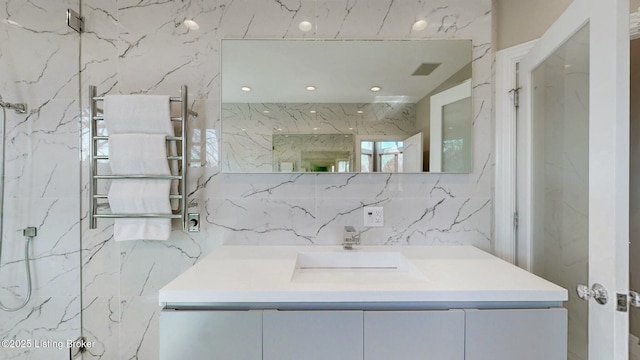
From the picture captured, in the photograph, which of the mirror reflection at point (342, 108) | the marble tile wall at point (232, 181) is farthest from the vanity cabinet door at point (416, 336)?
the mirror reflection at point (342, 108)

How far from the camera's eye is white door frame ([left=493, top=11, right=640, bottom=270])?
4.67ft

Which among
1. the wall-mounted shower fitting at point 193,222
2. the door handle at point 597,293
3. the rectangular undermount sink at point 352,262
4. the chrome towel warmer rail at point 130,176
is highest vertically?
the chrome towel warmer rail at point 130,176

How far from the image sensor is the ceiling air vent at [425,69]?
1455 mm

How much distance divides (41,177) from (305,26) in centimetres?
161

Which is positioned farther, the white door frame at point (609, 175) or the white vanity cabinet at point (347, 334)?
the white vanity cabinet at point (347, 334)

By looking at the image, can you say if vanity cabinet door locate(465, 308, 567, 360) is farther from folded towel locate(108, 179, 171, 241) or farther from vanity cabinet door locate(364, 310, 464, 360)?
folded towel locate(108, 179, 171, 241)

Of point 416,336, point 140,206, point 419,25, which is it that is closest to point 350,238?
point 416,336

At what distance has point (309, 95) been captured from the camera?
1456mm

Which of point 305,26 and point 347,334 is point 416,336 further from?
point 305,26

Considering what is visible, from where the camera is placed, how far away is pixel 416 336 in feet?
2.95

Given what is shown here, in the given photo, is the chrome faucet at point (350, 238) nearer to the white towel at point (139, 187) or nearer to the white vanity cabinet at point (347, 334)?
the white vanity cabinet at point (347, 334)

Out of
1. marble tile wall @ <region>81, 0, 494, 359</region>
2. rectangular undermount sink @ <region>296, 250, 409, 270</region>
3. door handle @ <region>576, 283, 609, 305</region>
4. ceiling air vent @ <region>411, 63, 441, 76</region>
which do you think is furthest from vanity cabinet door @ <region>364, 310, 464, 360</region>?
ceiling air vent @ <region>411, 63, 441, 76</region>

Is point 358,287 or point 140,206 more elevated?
point 140,206

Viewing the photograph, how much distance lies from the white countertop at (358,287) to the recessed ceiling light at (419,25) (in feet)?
3.96
